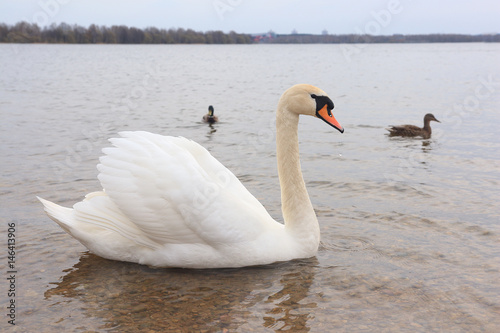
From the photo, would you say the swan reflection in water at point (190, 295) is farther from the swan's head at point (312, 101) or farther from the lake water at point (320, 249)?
the swan's head at point (312, 101)

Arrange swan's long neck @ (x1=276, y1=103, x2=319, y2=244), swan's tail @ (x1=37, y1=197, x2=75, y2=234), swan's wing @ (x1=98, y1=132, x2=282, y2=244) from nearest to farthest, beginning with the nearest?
swan's wing @ (x1=98, y1=132, x2=282, y2=244)
swan's tail @ (x1=37, y1=197, x2=75, y2=234)
swan's long neck @ (x1=276, y1=103, x2=319, y2=244)

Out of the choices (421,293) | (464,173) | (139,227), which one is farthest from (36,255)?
(464,173)

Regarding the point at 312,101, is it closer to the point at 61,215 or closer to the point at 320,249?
the point at 320,249

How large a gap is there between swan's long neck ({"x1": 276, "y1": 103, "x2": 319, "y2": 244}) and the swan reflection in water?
37cm

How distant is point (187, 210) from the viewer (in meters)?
4.78

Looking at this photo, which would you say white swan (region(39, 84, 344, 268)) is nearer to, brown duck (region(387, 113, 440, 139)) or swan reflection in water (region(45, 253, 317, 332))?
swan reflection in water (region(45, 253, 317, 332))

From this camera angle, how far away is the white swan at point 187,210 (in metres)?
4.82

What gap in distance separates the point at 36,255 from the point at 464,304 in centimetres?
424

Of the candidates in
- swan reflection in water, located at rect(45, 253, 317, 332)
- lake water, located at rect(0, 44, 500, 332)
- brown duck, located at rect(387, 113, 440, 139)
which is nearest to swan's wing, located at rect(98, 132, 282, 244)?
swan reflection in water, located at rect(45, 253, 317, 332)
